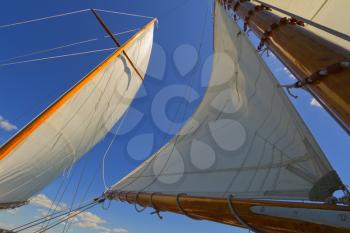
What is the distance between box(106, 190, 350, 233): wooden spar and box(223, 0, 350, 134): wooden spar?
473 mm

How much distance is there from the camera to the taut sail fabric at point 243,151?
6.62 feet

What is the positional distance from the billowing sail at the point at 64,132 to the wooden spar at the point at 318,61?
3.44 metres

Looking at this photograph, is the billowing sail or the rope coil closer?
the rope coil

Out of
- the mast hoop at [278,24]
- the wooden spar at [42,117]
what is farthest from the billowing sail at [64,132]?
the mast hoop at [278,24]

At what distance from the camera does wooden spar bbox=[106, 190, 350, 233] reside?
128 centimetres

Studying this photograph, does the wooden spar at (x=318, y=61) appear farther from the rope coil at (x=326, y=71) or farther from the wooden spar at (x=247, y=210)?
the wooden spar at (x=247, y=210)

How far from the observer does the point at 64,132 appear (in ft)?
16.2

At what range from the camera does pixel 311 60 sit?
166 cm

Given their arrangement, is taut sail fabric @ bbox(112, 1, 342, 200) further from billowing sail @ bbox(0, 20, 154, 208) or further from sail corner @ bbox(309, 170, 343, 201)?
billowing sail @ bbox(0, 20, 154, 208)

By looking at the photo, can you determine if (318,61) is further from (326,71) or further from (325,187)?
(325,187)

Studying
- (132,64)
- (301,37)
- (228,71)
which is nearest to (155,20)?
(132,64)

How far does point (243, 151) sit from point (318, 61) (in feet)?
4.63

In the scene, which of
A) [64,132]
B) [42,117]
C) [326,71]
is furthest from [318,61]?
[64,132]

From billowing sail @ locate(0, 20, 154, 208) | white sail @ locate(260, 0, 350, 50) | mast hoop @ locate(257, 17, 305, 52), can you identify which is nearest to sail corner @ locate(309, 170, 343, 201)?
mast hoop @ locate(257, 17, 305, 52)
